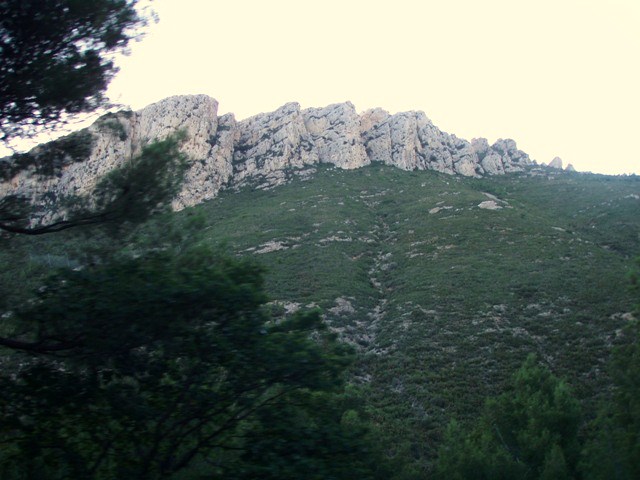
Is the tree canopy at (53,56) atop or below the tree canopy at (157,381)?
atop

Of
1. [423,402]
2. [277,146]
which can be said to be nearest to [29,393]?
[423,402]

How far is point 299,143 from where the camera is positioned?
6494 centimetres

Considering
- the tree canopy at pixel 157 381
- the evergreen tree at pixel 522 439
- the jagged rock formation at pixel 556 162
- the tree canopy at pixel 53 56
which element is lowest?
the evergreen tree at pixel 522 439

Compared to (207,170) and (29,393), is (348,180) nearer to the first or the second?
(207,170)

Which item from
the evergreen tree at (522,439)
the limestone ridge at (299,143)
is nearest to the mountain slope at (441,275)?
the evergreen tree at (522,439)

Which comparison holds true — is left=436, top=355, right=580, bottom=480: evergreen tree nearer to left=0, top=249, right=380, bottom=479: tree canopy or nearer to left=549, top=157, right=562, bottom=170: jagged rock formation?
left=0, top=249, right=380, bottom=479: tree canopy

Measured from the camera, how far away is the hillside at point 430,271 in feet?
53.9

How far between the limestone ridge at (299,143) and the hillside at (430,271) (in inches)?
182

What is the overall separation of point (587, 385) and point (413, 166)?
161ft

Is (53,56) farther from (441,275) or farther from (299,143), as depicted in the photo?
(299,143)

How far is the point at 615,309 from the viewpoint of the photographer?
23.7 m

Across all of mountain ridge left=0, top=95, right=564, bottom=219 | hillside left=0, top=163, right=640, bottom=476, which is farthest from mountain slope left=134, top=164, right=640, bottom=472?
mountain ridge left=0, top=95, right=564, bottom=219

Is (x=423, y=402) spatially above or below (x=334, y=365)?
below

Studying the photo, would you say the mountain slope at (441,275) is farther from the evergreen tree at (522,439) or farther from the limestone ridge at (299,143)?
the limestone ridge at (299,143)
